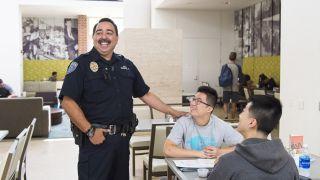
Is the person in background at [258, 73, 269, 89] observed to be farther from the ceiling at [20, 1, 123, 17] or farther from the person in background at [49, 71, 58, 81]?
the person in background at [49, 71, 58, 81]

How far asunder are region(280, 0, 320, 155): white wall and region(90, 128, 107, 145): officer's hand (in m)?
2.68

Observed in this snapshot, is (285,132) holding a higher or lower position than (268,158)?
lower

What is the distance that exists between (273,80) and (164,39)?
398 cm

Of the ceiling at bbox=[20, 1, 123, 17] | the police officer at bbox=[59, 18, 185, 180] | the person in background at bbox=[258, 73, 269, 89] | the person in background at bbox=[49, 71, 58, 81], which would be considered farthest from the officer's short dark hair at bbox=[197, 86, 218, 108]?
the person in background at bbox=[49, 71, 58, 81]

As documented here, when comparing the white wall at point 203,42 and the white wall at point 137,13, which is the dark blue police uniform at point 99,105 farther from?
the white wall at point 203,42

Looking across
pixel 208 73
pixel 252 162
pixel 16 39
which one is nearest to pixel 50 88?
pixel 16 39

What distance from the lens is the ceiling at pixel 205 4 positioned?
9.92 m

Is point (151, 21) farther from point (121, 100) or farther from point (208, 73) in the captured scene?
point (121, 100)

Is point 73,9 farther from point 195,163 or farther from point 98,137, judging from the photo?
point 195,163

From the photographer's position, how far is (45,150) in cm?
631

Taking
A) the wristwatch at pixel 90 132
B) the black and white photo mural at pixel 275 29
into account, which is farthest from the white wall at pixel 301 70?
the black and white photo mural at pixel 275 29

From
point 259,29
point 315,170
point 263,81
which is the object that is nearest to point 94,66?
point 315,170

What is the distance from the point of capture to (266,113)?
1.79m

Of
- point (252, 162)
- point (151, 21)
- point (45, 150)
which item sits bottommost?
point (45, 150)
